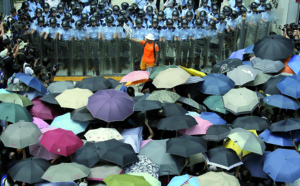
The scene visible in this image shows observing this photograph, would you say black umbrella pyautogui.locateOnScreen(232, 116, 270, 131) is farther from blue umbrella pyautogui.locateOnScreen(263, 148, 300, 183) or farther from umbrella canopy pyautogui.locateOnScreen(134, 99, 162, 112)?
umbrella canopy pyautogui.locateOnScreen(134, 99, 162, 112)

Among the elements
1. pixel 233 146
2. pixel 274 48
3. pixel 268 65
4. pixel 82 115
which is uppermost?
pixel 274 48

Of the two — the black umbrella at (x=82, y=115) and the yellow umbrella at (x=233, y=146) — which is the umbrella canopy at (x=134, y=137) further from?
the yellow umbrella at (x=233, y=146)

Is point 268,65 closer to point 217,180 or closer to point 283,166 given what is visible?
point 283,166

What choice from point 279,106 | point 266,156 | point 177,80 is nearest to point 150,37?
point 177,80

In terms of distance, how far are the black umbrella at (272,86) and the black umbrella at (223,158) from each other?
152 inches

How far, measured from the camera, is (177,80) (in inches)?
497

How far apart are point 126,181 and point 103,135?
2365 millimetres

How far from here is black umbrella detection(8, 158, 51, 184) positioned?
8.52m

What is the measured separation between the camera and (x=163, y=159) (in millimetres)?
9672

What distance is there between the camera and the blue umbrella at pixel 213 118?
38.1 ft

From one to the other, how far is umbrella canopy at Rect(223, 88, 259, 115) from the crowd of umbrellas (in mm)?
25

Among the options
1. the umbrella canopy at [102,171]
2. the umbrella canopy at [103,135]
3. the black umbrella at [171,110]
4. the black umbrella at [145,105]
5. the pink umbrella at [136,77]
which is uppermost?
the pink umbrella at [136,77]

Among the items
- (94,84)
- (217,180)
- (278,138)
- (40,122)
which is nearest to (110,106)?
(40,122)

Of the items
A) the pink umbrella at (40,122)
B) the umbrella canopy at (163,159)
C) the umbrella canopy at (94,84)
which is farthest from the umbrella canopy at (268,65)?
the pink umbrella at (40,122)
